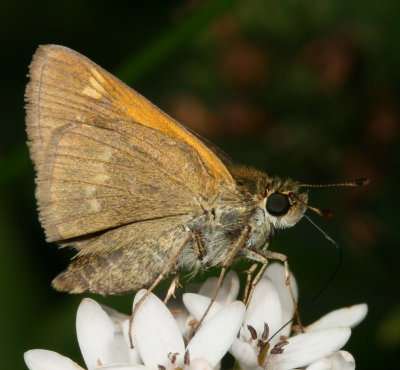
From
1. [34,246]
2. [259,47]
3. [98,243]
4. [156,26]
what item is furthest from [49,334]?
[156,26]

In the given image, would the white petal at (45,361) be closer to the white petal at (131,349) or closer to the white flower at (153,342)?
the white flower at (153,342)

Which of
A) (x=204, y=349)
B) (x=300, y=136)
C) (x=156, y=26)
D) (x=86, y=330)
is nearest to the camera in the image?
(x=204, y=349)

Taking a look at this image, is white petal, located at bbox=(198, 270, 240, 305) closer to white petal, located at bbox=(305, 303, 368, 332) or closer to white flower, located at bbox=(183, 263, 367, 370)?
white flower, located at bbox=(183, 263, 367, 370)

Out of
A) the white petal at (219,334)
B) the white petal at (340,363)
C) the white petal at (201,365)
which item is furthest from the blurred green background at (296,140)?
the white petal at (201,365)

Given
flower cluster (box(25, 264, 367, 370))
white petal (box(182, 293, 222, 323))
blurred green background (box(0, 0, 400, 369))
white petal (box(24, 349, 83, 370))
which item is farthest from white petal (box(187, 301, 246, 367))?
blurred green background (box(0, 0, 400, 369))

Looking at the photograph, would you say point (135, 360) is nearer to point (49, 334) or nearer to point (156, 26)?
point (49, 334)

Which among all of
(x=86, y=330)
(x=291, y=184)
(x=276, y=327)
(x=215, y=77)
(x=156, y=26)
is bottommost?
(x=276, y=327)
